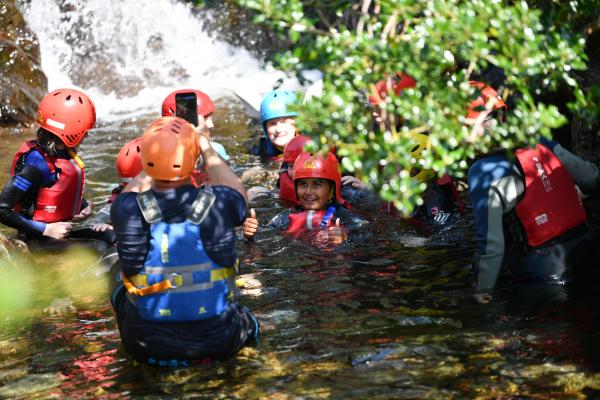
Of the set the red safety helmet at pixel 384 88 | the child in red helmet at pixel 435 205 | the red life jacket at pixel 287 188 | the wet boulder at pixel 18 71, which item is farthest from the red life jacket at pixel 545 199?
the wet boulder at pixel 18 71

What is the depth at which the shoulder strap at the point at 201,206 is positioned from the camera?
17.1 feet

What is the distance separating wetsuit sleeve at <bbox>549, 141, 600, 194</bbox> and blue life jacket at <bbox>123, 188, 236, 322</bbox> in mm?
2585

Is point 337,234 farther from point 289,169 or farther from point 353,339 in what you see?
point 353,339

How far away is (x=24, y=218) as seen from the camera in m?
8.20

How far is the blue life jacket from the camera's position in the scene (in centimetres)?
521

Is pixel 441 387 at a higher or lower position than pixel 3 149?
lower

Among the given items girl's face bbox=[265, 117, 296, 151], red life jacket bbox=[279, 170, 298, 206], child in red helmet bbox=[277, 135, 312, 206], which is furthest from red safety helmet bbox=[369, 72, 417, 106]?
girl's face bbox=[265, 117, 296, 151]

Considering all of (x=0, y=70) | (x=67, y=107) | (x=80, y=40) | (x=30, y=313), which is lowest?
(x=30, y=313)

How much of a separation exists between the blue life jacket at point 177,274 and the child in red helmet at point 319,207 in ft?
10.6

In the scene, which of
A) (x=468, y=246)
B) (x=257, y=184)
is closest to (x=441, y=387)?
(x=468, y=246)

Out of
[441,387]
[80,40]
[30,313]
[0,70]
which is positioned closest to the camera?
[441,387]

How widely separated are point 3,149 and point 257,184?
462 centimetres

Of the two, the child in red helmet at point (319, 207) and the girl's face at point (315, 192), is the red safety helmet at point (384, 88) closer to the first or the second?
the child in red helmet at point (319, 207)

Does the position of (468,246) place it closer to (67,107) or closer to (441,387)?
(441,387)
